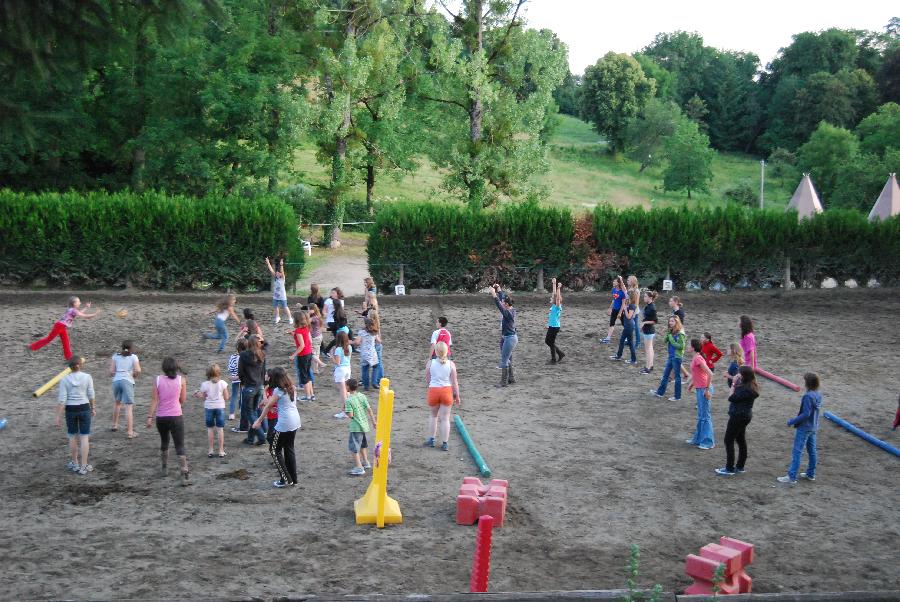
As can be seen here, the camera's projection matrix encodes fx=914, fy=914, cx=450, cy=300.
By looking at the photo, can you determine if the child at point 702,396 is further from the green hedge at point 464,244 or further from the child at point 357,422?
the green hedge at point 464,244

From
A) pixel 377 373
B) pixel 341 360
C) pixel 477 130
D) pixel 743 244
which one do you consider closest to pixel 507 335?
pixel 377 373

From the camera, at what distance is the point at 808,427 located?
1262 centimetres

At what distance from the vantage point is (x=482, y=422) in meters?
15.9

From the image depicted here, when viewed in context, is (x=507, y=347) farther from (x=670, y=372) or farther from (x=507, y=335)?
(x=670, y=372)

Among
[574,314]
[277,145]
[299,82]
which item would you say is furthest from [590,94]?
[574,314]

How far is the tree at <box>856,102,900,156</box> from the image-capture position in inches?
2288

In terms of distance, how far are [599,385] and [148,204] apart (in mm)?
14695

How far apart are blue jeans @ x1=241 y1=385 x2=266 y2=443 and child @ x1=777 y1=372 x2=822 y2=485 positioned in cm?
780

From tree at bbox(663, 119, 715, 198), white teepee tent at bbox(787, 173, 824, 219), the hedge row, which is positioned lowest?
the hedge row

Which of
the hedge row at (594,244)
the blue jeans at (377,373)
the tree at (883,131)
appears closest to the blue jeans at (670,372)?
the blue jeans at (377,373)

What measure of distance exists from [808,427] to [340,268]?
80.1ft

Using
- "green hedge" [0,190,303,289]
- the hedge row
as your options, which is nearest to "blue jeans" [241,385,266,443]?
"green hedge" [0,190,303,289]

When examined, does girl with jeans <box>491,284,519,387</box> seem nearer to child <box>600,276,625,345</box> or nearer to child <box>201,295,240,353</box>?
child <box>600,276,625,345</box>

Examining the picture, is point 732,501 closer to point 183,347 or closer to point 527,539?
point 527,539
